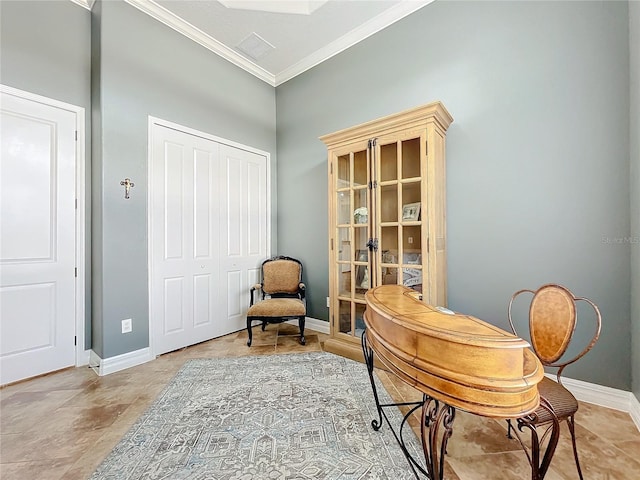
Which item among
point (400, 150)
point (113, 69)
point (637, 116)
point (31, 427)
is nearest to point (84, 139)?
point (113, 69)

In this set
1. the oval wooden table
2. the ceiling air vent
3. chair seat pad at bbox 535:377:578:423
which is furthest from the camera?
the ceiling air vent

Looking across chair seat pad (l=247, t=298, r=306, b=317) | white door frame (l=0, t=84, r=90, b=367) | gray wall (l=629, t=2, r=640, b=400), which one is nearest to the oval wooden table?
gray wall (l=629, t=2, r=640, b=400)

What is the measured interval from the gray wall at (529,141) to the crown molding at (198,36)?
5.27ft

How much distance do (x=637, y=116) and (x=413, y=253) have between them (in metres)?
1.56

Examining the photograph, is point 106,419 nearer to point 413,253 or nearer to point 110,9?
point 413,253

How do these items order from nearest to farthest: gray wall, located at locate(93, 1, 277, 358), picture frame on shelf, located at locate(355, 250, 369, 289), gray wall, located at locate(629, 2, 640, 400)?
gray wall, located at locate(629, 2, 640, 400) → gray wall, located at locate(93, 1, 277, 358) → picture frame on shelf, located at locate(355, 250, 369, 289)

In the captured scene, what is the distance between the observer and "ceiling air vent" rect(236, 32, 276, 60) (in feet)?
9.96

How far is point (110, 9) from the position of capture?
7.86 ft

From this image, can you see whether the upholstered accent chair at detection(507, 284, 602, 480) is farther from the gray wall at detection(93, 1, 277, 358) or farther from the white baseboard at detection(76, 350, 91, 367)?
the white baseboard at detection(76, 350, 91, 367)

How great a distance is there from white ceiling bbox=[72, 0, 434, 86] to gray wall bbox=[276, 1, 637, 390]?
0.63 feet

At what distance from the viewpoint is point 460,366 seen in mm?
799

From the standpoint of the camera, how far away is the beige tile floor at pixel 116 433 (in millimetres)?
1310

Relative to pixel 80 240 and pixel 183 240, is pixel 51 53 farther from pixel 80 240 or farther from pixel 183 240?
pixel 183 240

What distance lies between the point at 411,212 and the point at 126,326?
2811 millimetres
